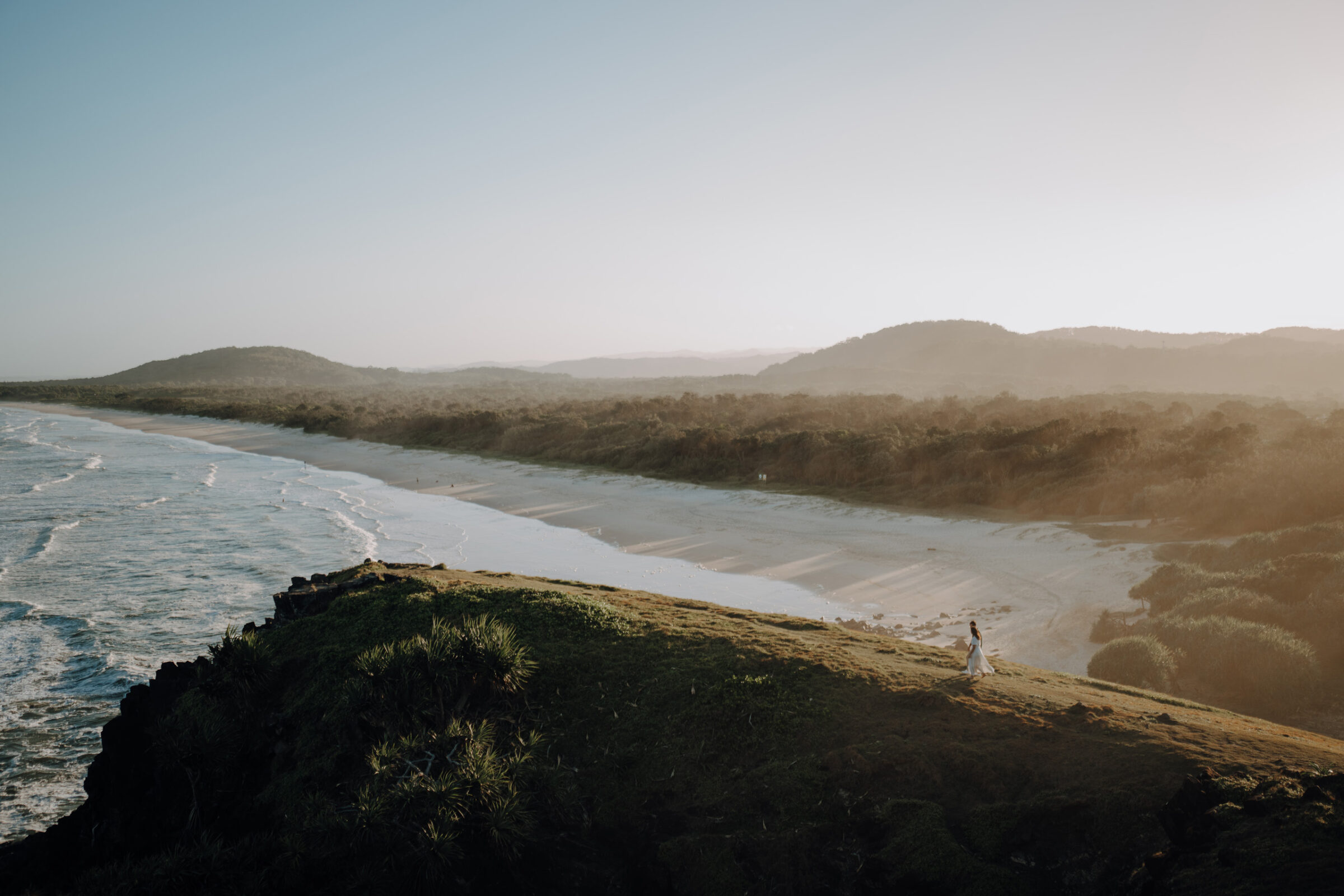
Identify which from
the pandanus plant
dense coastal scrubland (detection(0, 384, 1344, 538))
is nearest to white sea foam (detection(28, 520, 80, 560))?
the pandanus plant

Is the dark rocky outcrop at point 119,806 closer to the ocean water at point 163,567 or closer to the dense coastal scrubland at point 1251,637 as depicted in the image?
the ocean water at point 163,567

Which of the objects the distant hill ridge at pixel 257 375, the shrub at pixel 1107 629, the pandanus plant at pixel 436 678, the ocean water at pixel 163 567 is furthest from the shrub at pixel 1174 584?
the distant hill ridge at pixel 257 375

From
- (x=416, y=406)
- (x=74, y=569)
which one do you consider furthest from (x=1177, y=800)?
(x=416, y=406)

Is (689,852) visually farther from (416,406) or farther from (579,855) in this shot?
(416,406)

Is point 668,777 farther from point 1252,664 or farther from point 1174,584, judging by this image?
point 1174,584

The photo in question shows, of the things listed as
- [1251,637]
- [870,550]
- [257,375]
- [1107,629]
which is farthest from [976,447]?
[257,375]

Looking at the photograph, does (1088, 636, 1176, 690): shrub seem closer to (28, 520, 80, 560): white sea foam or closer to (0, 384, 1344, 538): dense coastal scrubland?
(0, 384, 1344, 538): dense coastal scrubland
